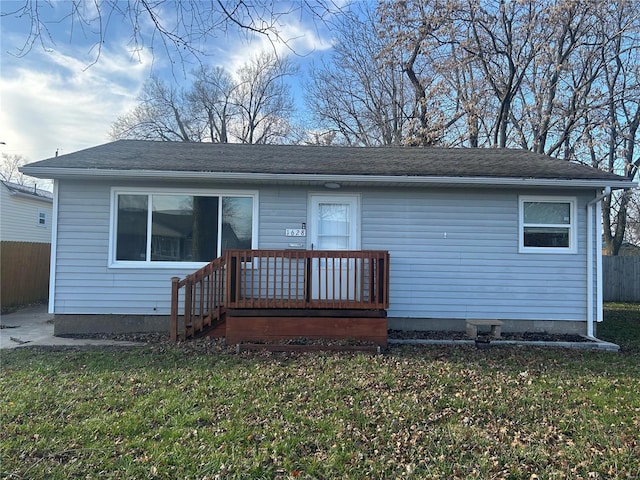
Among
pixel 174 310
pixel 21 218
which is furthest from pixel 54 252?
pixel 21 218

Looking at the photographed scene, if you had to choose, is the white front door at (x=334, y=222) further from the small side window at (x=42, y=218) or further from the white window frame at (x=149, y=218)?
the small side window at (x=42, y=218)

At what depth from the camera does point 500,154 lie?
8867 millimetres

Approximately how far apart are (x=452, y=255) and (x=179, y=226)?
4972mm

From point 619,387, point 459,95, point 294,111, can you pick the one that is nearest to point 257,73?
point 294,111

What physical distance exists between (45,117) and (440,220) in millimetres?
6407

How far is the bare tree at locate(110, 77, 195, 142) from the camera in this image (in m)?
24.4

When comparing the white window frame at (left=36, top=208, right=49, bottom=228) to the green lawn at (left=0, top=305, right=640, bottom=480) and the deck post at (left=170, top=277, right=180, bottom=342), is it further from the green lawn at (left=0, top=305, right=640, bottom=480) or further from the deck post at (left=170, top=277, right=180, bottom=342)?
the deck post at (left=170, top=277, right=180, bottom=342)

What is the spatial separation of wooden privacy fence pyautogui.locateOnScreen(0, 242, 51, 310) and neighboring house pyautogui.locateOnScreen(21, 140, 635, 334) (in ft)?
15.0

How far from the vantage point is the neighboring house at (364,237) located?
709cm

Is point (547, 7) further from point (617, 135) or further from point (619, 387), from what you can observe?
point (619, 387)

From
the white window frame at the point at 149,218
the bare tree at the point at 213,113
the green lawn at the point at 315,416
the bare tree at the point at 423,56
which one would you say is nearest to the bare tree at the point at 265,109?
the bare tree at the point at 213,113

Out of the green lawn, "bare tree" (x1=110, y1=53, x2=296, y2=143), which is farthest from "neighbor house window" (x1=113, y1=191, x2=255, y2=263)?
"bare tree" (x1=110, y1=53, x2=296, y2=143)

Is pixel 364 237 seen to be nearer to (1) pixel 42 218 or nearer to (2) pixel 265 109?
(1) pixel 42 218

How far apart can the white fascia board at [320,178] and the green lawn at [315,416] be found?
114 inches
